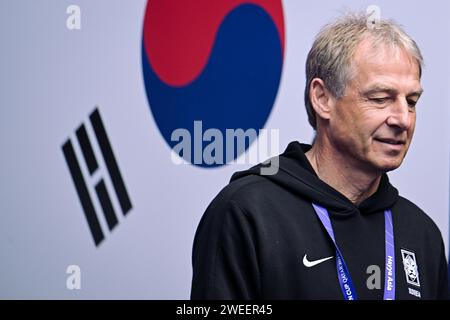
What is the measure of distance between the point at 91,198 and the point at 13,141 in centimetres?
36

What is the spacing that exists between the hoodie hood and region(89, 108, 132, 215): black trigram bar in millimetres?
777

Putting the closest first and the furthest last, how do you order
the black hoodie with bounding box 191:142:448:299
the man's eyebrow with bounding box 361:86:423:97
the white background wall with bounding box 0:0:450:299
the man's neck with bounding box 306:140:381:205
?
the black hoodie with bounding box 191:142:448:299
the man's eyebrow with bounding box 361:86:423:97
the man's neck with bounding box 306:140:381:205
the white background wall with bounding box 0:0:450:299

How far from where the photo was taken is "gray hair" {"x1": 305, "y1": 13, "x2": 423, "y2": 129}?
7.56 ft

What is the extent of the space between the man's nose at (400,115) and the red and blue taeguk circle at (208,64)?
90 cm

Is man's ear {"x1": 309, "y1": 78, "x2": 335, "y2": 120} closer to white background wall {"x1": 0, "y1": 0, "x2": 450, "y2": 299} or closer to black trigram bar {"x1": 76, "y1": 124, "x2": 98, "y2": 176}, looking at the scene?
white background wall {"x1": 0, "y1": 0, "x2": 450, "y2": 299}

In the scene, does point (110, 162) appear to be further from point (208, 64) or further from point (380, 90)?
point (380, 90)

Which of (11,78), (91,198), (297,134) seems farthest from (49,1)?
(297,134)

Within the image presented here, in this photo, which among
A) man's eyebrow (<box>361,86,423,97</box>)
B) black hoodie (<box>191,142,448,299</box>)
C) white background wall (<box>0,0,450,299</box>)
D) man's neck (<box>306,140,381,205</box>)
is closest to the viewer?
black hoodie (<box>191,142,448,299</box>)

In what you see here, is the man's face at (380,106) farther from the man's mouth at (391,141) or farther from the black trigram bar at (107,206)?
the black trigram bar at (107,206)

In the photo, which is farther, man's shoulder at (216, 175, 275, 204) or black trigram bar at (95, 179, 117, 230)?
black trigram bar at (95, 179, 117, 230)

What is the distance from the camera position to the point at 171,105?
121 inches

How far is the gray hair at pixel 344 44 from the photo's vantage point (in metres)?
2.30

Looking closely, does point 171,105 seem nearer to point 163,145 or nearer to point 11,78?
point 163,145

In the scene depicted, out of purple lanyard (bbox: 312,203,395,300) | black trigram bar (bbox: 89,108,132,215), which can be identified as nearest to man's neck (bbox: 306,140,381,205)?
purple lanyard (bbox: 312,203,395,300)
